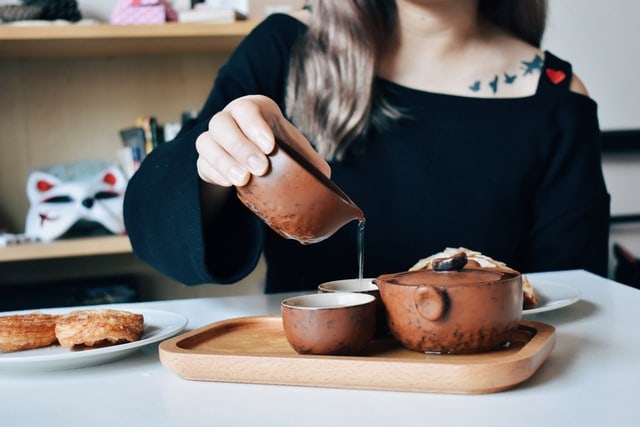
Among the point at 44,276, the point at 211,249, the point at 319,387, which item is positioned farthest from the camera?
the point at 44,276

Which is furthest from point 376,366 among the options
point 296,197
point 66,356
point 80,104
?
point 80,104

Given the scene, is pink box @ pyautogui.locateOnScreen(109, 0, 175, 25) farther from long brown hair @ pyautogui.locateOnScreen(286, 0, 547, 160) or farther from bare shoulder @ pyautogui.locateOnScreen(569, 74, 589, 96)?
bare shoulder @ pyautogui.locateOnScreen(569, 74, 589, 96)

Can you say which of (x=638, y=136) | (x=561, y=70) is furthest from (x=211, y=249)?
(x=638, y=136)

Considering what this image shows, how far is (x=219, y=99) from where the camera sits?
1.24 m

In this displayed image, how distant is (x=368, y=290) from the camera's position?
71 cm

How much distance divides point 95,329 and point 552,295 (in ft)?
1.85

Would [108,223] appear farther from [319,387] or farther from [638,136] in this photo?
[638,136]

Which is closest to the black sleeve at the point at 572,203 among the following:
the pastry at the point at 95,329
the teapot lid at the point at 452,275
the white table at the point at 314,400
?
the white table at the point at 314,400

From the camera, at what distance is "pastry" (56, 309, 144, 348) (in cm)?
67

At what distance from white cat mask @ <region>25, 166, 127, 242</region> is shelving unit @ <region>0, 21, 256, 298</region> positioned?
20cm

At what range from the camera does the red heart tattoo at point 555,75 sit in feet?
4.54

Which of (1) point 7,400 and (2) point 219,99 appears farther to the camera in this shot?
(2) point 219,99

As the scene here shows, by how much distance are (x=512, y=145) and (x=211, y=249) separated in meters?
0.71

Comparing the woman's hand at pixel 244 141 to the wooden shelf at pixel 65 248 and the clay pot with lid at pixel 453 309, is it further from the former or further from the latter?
the wooden shelf at pixel 65 248
